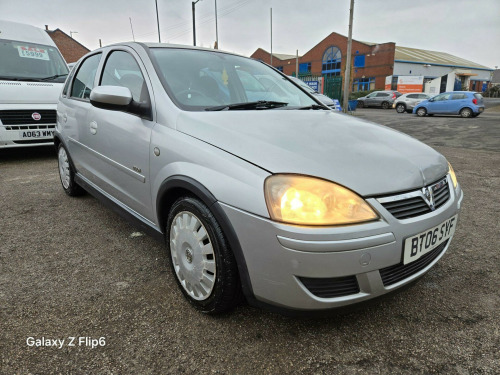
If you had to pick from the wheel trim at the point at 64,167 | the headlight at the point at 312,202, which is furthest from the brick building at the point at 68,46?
the headlight at the point at 312,202

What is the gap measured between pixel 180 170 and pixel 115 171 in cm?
96

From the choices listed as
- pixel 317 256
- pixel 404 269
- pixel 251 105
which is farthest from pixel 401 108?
pixel 317 256

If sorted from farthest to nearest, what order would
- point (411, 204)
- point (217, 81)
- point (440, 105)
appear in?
point (440, 105), point (217, 81), point (411, 204)

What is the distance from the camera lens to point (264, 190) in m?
1.47

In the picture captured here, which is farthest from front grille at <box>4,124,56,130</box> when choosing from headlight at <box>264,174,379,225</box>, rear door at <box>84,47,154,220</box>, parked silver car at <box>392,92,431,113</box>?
parked silver car at <box>392,92,431,113</box>

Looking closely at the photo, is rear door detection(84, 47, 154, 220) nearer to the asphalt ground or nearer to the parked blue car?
the asphalt ground

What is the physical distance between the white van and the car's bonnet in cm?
485

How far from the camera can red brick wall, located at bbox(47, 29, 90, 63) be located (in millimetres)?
36031

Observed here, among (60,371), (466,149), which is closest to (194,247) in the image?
(60,371)

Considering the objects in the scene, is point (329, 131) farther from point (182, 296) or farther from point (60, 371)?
point (60, 371)

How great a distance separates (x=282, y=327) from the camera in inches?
71.2

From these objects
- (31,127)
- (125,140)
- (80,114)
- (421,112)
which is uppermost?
(80,114)

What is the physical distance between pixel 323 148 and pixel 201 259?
837mm

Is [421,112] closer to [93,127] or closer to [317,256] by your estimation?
[93,127]
